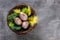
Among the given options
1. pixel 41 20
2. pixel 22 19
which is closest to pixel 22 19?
pixel 22 19

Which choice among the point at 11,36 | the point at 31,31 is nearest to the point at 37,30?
the point at 31,31

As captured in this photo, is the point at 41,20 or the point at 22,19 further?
the point at 41,20

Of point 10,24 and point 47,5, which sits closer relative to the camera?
point 10,24

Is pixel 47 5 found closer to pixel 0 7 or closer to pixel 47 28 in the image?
pixel 47 28

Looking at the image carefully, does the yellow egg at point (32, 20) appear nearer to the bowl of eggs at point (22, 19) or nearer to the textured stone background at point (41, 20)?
the bowl of eggs at point (22, 19)

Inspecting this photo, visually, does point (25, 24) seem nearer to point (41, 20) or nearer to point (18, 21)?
point (18, 21)
